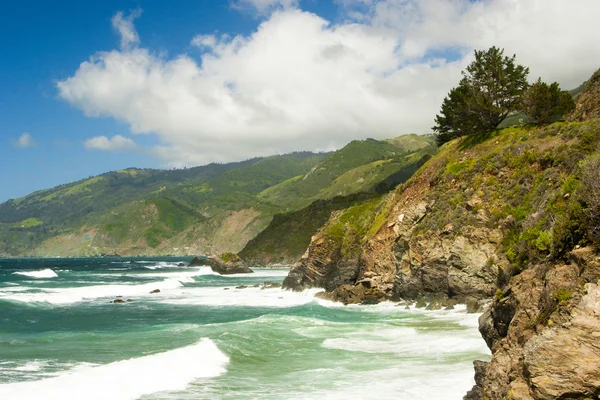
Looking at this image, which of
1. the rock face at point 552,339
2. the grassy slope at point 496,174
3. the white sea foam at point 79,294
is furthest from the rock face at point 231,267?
the rock face at point 552,339

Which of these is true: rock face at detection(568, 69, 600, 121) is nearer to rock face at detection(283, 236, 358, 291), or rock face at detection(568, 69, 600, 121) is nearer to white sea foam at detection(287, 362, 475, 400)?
rock face at detection(283, 236, 358, 291)

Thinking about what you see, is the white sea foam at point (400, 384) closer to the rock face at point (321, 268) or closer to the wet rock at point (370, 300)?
the wet rock at point (370, 300)

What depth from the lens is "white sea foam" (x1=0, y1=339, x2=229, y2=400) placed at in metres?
17.9

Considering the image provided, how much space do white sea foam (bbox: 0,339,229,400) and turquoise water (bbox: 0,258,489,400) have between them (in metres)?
0.04

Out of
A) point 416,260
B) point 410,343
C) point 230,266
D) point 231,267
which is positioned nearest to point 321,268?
point 416,260

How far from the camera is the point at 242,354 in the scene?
2458 centimetres

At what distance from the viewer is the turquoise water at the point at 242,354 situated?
18.1 meters

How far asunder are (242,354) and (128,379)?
20.9 feet

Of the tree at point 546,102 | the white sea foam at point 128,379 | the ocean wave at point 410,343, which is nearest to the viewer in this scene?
the white sea foam at point 128,379

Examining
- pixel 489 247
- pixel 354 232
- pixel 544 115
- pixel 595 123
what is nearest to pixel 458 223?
pixel 489 247

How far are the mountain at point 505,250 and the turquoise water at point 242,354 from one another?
3990 millimetres

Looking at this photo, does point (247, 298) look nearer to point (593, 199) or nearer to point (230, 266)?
point (593, 199)

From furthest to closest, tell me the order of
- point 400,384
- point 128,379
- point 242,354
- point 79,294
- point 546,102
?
point 79,294, point 546,102, point 242,354, point 128,379, point 400,384

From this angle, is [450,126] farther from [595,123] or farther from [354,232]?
[595,123]
